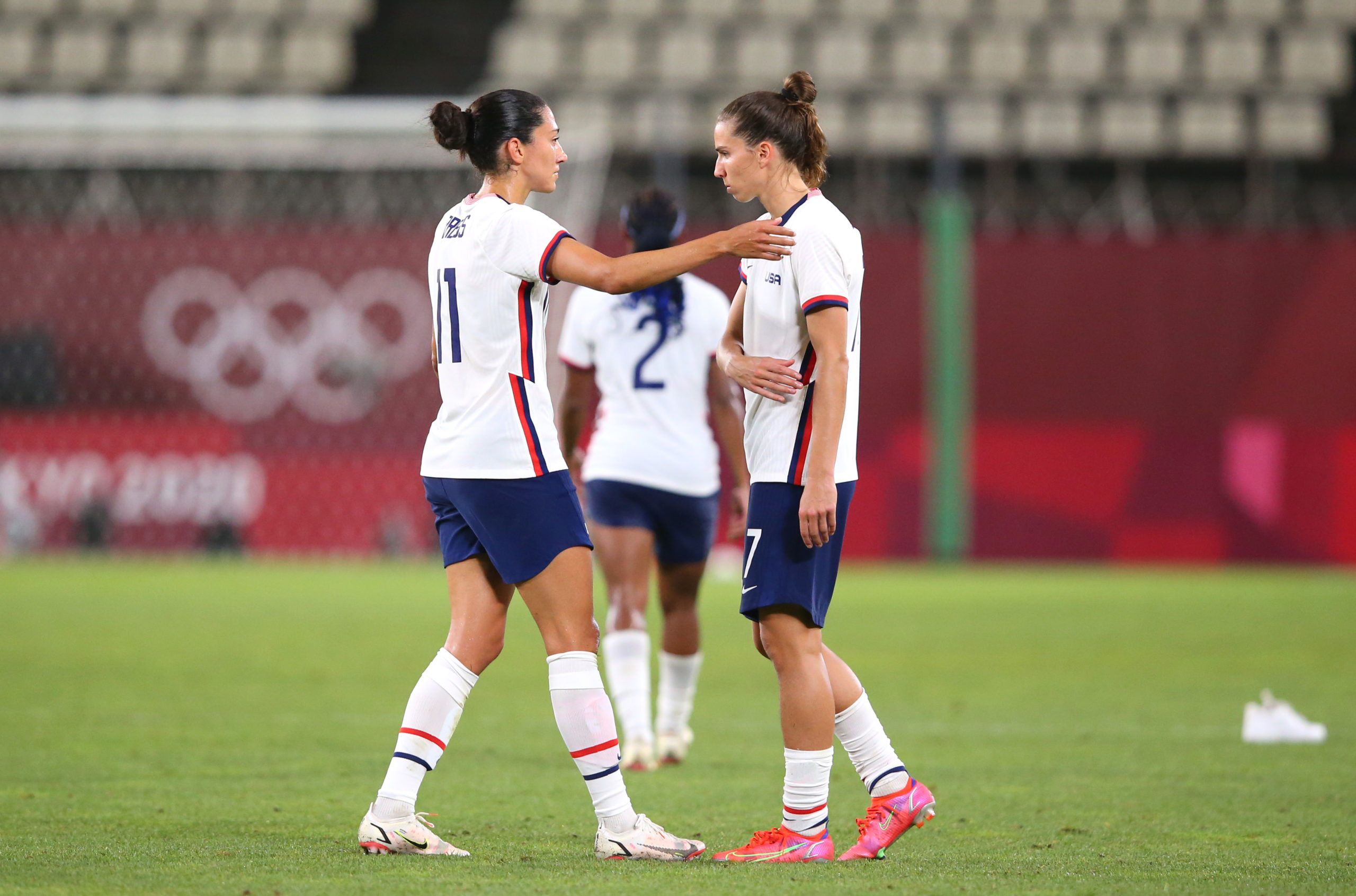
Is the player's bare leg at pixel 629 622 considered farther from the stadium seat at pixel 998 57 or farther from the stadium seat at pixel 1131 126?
the stadium seat at pixel 998 57

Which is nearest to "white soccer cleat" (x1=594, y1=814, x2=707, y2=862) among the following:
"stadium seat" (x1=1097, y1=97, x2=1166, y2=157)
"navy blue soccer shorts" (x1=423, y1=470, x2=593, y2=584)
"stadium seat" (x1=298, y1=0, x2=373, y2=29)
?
"navy blue soccer shorts" (x1=423, y1=470, x2=593, y2=584)

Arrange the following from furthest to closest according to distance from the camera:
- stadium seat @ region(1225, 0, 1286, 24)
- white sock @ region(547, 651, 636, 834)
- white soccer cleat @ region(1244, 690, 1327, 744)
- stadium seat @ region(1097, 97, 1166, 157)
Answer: stadium seat @ region(1225, 0, 1286, 24) → stadium seat @ region(1097, 97, 1166, 157) → white soccer cleat @ region(1244, 690, 1327, 744) → white sock @ region(547, 651, 636, 834)

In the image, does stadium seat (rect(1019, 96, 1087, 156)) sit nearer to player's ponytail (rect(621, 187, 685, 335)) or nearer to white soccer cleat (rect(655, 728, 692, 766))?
player's ponytail (rect(621, 187, 685, 335))

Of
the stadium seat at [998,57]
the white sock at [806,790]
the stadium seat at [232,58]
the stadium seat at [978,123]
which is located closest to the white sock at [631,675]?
the white sock at [806,790]

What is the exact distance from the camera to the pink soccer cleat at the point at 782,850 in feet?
14.4

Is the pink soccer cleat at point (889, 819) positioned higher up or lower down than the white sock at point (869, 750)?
lower down

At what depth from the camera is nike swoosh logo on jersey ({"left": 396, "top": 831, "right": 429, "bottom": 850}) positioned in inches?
175

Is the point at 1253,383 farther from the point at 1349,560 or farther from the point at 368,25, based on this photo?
the point at 368,25

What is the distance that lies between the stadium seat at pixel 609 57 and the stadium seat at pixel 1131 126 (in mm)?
6374

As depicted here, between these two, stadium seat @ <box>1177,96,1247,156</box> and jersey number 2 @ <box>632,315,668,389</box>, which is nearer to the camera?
jersey number 2 @ <box>632,315,668,389</box>

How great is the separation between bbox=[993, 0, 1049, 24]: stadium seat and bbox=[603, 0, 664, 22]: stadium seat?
478 centimetres

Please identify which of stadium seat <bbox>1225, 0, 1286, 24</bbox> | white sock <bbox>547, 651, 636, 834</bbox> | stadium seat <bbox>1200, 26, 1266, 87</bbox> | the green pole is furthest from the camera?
stadium seat <bbox>1225, 0, 1286, 24</bbox>

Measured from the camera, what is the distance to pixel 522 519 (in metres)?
4.41

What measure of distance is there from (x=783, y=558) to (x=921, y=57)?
1925cm
